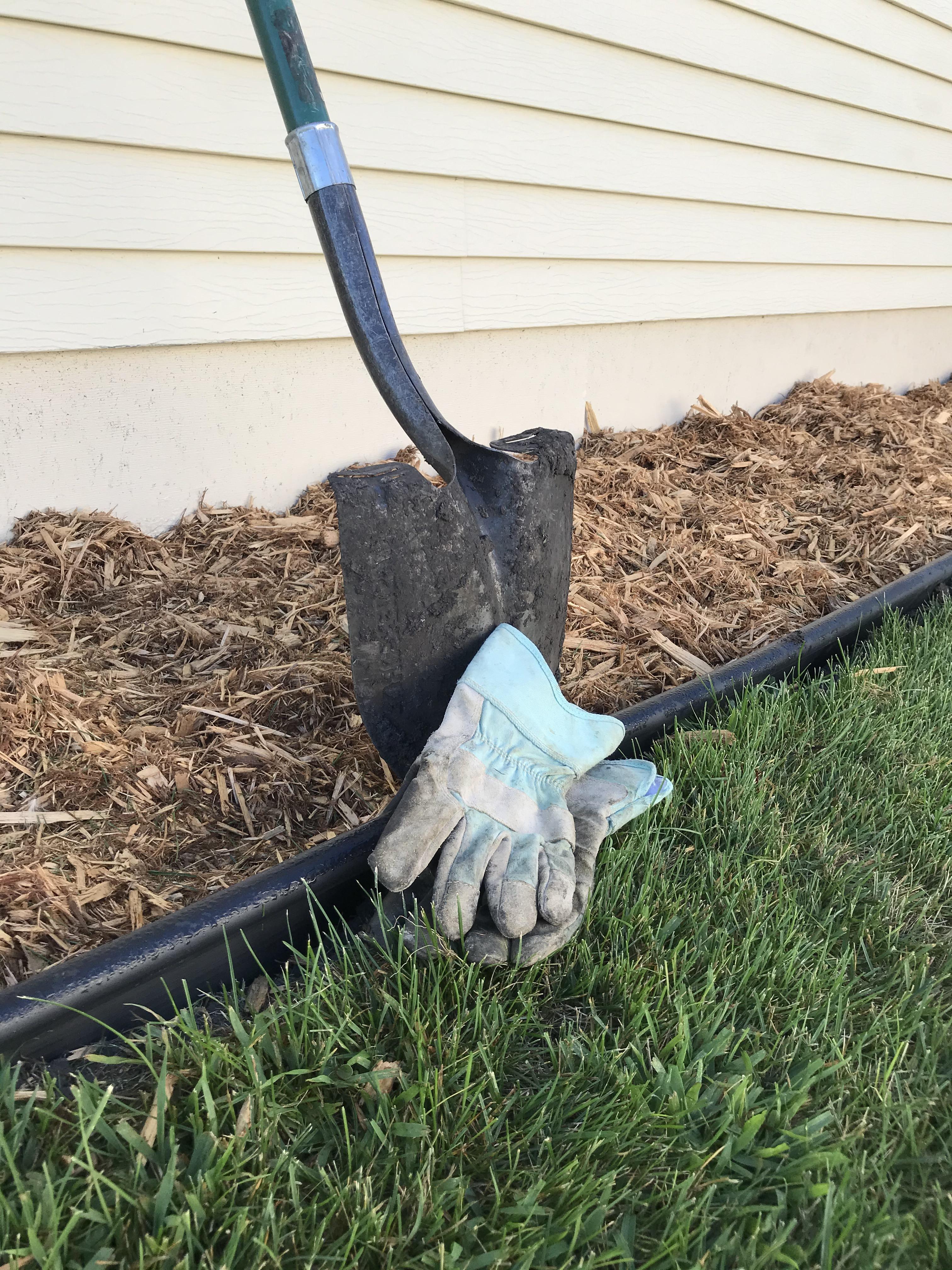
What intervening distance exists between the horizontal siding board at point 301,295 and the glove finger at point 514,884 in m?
1.87

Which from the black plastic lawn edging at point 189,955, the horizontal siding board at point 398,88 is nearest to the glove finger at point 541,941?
the black plastic lawn edging at point 189,955

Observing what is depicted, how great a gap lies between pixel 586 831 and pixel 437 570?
1.83ft

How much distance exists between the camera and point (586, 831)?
1.60 meters

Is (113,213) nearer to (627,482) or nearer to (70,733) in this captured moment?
(70,733)

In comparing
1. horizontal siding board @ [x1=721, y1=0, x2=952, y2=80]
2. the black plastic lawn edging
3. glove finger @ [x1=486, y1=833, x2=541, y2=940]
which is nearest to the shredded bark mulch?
the black plastic lawn edging

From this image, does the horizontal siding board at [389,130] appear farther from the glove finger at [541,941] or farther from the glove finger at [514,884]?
the glove finger at [541,941]

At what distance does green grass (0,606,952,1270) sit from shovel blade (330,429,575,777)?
1.46 feet

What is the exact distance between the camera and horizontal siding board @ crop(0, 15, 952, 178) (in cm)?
220

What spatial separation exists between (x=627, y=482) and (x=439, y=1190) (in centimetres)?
272

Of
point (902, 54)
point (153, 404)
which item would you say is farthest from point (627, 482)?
point (902, 54)

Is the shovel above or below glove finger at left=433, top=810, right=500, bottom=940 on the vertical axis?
above

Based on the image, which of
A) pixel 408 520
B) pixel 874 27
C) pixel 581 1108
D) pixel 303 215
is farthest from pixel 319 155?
pixel 874 27

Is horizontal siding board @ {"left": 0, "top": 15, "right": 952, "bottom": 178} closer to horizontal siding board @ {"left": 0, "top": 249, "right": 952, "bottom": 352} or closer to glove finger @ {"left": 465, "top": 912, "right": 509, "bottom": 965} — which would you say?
horizontal siding board @ {"left": 0, "top": 249, "right": 952, "bottom": 352}

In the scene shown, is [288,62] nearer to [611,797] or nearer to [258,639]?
[258,639]
